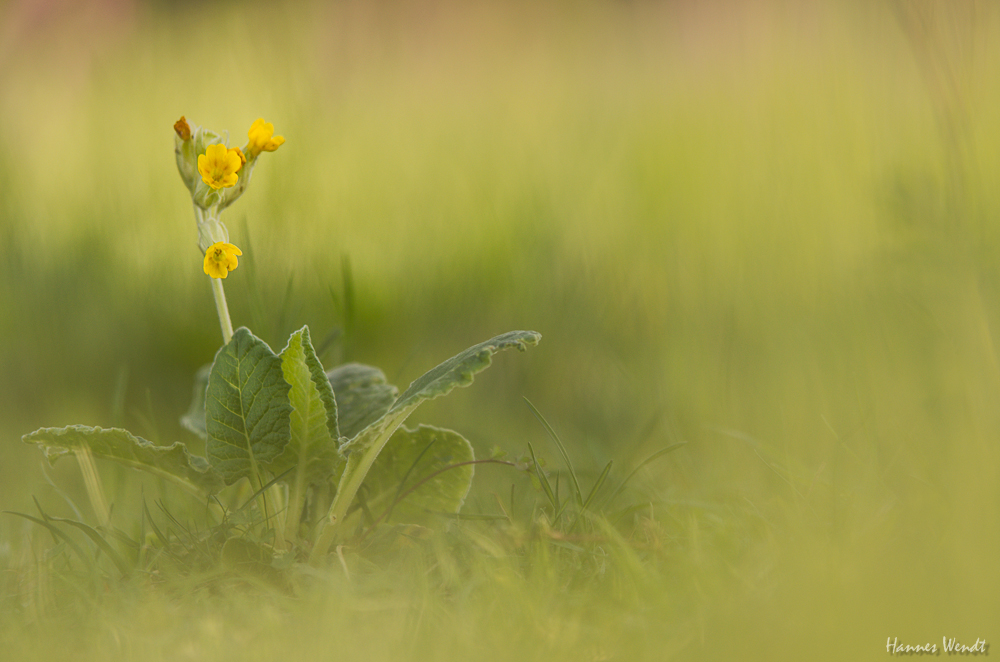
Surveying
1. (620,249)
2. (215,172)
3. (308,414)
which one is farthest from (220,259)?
(620,249)

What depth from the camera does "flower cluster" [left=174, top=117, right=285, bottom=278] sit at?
933 millimetres

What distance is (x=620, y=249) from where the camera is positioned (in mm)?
1842

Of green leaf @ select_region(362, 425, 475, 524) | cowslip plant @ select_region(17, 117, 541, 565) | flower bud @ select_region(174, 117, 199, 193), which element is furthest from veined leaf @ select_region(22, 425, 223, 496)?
flower bud @ select_region(174, 117, 199, 193)

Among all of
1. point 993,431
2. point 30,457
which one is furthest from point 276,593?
point 30,457

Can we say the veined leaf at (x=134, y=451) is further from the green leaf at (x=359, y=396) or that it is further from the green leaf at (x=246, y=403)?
the green leaf at (x=359, y=396)

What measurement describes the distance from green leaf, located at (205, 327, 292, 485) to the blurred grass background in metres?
0.23

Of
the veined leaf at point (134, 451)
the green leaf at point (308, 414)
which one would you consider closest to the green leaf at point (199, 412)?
the veined leaf at point (134, 451)

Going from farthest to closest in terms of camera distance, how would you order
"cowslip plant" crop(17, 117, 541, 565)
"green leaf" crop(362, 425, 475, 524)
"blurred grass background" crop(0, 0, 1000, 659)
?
"green leaf" crop(362, 425, 475, 524), "cowslip plant" crop(17, 117, 541, 565), "blurred grass background" crop(0, 0, 1000, 659)

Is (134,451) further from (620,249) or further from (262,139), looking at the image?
(620,249)

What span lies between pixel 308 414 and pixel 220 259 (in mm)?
202

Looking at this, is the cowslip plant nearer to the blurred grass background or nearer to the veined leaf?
the veined leaf

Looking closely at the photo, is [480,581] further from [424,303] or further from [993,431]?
[424,303]

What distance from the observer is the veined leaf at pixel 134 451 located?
3.11ft

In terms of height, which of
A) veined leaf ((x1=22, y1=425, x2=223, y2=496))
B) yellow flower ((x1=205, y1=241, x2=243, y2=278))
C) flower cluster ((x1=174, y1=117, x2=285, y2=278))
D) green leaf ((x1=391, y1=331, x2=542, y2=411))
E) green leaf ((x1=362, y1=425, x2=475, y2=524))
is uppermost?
flower cluster ((x1=174, y1=117, x2=285, y2=278))
